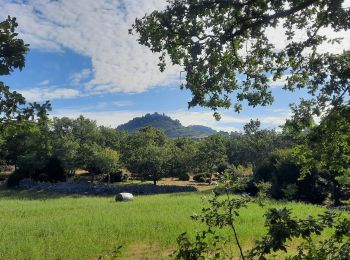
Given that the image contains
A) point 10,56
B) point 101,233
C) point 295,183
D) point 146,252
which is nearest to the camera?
point 10,56

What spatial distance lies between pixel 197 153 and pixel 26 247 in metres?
50.6

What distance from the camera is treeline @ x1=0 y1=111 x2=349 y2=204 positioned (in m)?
10.9

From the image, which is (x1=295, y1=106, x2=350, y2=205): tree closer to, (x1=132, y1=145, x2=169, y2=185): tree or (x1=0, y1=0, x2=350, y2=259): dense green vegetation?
(x1=0, y1=0, x2=350, y2=259): dense green vegetation

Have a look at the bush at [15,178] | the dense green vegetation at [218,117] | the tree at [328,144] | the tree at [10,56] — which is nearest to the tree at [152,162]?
the bush at [15,178]

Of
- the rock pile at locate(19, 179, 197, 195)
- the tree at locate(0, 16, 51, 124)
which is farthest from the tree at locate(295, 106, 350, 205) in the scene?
the rock pile at locate(19, 179, 197, 195)

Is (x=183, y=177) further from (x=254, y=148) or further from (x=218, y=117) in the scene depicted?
(x=218, y=117)

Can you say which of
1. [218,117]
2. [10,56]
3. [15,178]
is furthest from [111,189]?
[10,56]

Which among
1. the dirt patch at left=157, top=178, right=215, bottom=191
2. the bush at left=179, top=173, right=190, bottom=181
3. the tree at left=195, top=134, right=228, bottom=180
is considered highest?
the tree at left=195, top=134, right=228, bottom=180

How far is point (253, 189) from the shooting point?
47.3 metres

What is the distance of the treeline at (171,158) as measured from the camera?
35.9 ft

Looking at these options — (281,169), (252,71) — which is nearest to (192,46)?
(252,71)

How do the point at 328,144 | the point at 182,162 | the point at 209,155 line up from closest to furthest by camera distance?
the point at 328,144 → the point at 209,155 → the point at 182,162

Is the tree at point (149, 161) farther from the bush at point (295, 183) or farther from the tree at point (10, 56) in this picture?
the tree at point (10, 56)

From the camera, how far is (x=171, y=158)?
2670 inches
